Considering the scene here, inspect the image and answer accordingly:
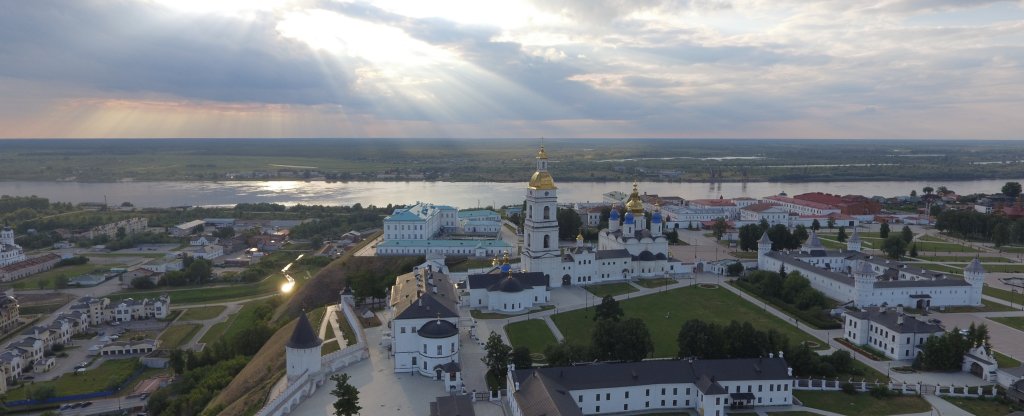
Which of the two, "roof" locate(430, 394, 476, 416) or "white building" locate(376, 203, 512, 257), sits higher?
"white building" locate(376, 203, 512, 257)

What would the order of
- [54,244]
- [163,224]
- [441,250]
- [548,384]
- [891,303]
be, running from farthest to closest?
[163,224], [54,244], [441,250], [891,303], [548,384]

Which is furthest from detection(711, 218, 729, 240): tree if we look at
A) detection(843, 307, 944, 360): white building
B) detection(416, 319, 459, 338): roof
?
detection(416, 319, 459, 338): roof

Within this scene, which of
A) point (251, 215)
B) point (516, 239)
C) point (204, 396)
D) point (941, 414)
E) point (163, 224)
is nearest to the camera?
point (941, 414)

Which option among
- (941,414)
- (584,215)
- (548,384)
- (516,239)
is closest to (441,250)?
(516,239)

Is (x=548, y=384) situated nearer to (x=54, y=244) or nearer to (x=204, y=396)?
(x=204, y=396)

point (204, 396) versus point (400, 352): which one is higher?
point (400, 352)

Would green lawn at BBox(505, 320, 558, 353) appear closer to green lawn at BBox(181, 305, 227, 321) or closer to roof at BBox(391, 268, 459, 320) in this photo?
roof at BBox(391, 268, 459, 320)

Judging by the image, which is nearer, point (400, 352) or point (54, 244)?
A: point (400, 352)

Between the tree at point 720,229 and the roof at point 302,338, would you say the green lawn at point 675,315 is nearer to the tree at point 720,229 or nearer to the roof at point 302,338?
the roof at point 302,338
